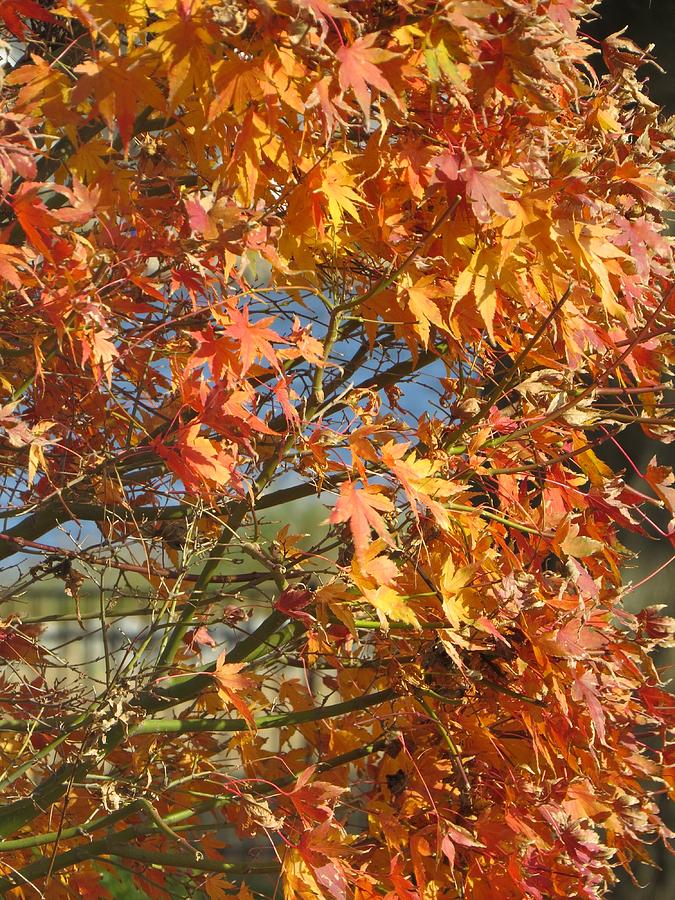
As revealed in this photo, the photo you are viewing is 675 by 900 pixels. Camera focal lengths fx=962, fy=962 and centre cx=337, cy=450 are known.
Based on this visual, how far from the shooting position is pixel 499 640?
5.02 feet

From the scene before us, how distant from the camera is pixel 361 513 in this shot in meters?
1.39

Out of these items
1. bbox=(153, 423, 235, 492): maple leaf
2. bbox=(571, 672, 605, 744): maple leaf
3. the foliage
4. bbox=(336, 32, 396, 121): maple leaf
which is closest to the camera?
bbox=(336, 32, 396, 121): maple leaf

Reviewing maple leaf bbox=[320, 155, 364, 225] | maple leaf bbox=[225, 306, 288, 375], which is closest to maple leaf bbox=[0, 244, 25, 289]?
maple leaf bbox=[225, 306, 288, 375]

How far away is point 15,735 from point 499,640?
140cm

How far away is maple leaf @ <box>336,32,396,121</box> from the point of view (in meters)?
1.20

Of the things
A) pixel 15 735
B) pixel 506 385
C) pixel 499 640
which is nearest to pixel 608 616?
pixel 499 640

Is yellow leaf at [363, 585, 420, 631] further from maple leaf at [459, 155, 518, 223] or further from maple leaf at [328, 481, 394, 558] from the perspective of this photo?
maple leaf at [459, 155, 518, 223]

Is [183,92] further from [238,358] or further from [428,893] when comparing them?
[428,893]

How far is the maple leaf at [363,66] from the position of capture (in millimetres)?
1200

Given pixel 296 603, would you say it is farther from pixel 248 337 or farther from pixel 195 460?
pixel 248 337

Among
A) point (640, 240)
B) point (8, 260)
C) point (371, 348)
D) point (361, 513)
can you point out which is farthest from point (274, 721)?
point (640, 240)

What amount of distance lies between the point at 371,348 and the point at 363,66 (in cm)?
53

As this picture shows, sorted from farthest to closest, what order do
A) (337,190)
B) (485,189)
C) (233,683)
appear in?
(233,683), (337,190), (485,189)

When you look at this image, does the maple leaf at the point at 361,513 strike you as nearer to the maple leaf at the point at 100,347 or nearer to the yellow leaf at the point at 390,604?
→ the yellow leaf at the point at 390,604
